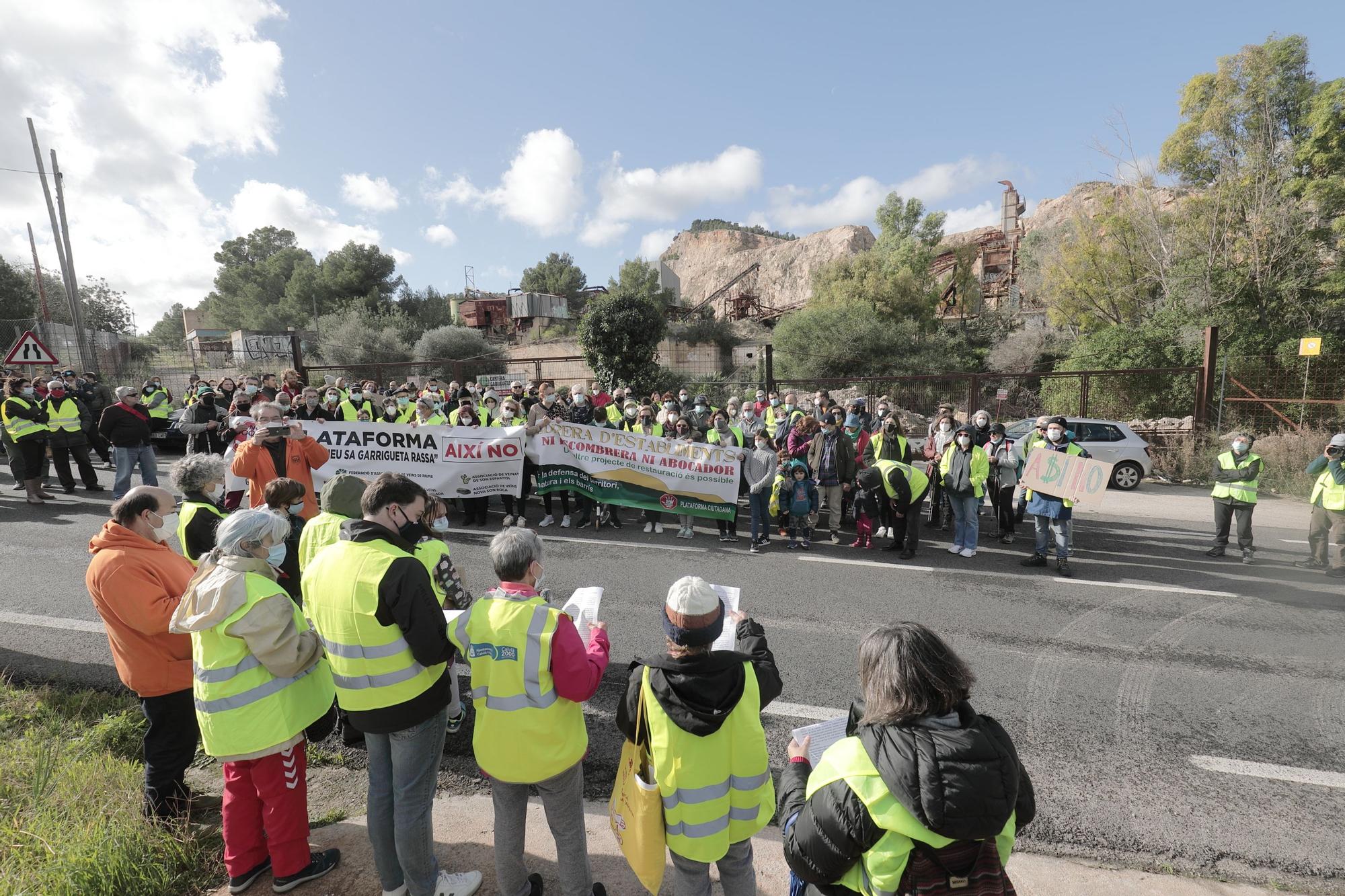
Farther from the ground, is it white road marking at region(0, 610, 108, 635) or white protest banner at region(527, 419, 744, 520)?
white protest banner at region(527, 419, 744, 520)

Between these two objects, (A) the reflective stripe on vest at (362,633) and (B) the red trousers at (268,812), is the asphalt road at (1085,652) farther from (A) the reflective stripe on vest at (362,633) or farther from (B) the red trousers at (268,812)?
(A) the reflective stripe on vest at (362,633)

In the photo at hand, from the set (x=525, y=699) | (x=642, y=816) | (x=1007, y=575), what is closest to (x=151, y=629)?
(x=525, y=699)

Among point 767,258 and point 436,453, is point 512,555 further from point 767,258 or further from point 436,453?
point 767,258

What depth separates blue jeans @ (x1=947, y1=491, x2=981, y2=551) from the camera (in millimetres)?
7770

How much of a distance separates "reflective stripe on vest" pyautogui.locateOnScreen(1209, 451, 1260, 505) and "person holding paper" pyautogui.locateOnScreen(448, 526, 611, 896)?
857 cm

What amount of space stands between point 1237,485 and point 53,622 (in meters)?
12.5

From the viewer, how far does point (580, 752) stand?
2490mm

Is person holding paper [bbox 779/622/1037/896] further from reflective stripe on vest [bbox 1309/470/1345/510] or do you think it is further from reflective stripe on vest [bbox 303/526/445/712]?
reflective stripe on vest [bbox 1309/470/1345/510]

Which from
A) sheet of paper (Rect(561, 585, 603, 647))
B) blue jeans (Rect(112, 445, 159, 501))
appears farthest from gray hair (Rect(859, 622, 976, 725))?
blue jeans (Rect(112, 445, 159, 501))

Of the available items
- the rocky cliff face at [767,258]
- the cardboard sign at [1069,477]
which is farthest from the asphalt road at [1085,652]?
the rocky cliff face at [767,258]

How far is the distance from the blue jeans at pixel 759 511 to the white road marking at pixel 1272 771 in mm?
4878

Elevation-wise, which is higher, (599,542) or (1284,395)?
(1284,395)

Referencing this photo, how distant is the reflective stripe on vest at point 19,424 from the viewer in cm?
929

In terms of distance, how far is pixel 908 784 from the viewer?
5.14 feet
